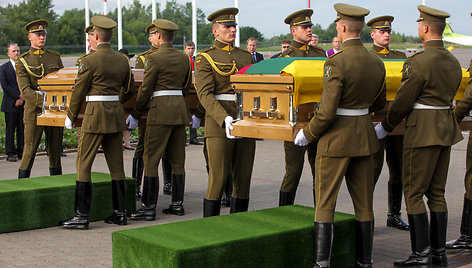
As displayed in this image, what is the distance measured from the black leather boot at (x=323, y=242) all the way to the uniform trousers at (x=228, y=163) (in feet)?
4.85

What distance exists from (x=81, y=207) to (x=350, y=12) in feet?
11.5

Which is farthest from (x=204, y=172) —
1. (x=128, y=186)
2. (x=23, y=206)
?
(x=23, y=206)

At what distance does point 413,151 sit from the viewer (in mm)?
5781

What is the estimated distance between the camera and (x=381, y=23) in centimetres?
729

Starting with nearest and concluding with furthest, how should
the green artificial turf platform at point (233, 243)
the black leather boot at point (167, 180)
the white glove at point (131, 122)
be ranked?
the green artificial turf platform at point (233, 243) → the white glove at point (131, 122) → the black leather boot at point (167, 180)

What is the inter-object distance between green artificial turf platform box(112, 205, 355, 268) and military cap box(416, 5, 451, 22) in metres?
1.71

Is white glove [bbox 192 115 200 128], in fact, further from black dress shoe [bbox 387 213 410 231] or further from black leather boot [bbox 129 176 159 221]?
black dress shoe [bbox 387 213 410 231]

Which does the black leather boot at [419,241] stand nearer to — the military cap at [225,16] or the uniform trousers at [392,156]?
the uniform trousers at [392,156]

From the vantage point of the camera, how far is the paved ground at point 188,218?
20.4 feet

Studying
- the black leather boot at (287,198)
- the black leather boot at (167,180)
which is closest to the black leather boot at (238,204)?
the black leather boot at (287,198)

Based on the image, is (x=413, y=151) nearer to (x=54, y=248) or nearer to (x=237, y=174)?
(x=237, y=174)

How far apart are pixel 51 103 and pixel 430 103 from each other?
430 centimetres

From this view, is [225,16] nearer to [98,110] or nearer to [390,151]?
[98,110]

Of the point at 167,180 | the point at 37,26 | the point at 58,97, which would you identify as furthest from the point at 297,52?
the point at 37,26
